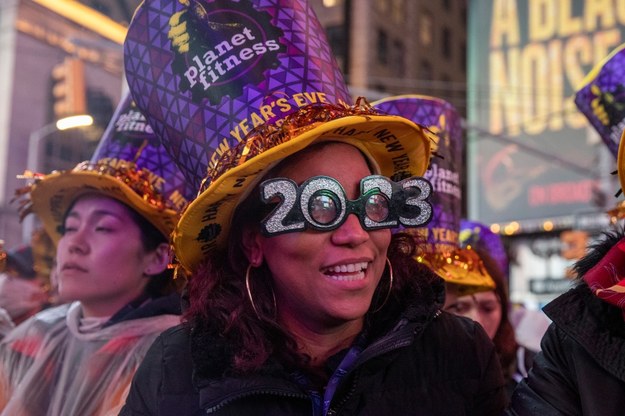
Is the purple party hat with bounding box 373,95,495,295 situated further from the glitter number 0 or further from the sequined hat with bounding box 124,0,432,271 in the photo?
the glitter number 0

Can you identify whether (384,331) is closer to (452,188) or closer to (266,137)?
(266,137)

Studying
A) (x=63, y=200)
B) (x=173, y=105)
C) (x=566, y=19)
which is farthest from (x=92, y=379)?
(x=566, y=19)

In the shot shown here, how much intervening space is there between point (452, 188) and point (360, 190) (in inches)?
58.0

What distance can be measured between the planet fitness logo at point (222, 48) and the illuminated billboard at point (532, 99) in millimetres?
17312

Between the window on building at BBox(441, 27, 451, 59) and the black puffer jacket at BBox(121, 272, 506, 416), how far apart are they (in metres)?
29.2

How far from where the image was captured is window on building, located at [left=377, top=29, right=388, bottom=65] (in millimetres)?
24250

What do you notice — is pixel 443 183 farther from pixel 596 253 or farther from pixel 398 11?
pixel 398 11

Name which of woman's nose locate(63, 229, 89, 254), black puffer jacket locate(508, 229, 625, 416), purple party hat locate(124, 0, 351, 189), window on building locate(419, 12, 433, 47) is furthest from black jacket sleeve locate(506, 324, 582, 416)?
window on building locate(419, 12, 433, 47)

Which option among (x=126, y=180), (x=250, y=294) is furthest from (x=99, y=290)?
(x=250, y=294)

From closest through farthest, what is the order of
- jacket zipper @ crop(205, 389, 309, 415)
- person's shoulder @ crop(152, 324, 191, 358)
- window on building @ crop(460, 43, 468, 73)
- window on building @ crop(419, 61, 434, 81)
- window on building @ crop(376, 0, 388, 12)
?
jacket zipper @ crop(205, 389, 309, 415)
person's shoulder @ crop(152, 324, 191, 358)
window on building @ crop(376, 0, 388, 12)
window on building @ crop(419, 61, 434, 81)
window on building @ crop(460, 43, 468, 73)

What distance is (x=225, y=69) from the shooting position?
7.75 ft

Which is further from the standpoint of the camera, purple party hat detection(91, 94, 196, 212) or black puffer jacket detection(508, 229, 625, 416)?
purple party hat detection(91, 94, 196, 212)

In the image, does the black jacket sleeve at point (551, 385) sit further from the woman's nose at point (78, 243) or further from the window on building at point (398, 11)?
the window on building at point (398, 11)

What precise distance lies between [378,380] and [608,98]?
71.8 inches
